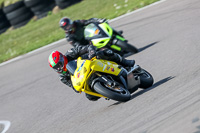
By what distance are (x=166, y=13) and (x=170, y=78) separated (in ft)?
21.9

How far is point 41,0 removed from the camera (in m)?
20.6

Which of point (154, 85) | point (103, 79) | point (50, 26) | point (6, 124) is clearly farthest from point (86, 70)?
point (50, 26)

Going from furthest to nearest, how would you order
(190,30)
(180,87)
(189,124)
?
1. (190,30)
2. (180,87)
3. (189,124)

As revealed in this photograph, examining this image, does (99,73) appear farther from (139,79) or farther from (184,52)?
(184,52)

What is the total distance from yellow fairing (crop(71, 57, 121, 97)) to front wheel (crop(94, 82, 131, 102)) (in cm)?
20

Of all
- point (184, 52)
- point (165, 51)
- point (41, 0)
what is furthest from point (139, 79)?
point (41, 0)

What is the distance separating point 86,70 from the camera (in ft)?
20.9

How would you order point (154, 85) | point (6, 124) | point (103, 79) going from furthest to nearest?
point (6, 124) → point (154, 85) → point (103, 79)

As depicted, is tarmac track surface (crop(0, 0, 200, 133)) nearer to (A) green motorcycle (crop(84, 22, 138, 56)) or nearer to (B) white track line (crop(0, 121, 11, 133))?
(B) white track line (crop(0, 121, 11, 133))

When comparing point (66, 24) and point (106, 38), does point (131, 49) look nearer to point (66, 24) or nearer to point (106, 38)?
point (106, 38)

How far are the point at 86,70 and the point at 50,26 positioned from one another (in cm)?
1381

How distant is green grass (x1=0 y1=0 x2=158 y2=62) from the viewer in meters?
16.5

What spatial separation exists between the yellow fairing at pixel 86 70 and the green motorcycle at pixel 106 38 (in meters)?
3.49

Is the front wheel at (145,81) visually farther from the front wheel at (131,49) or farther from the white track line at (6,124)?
the front wheel at (131,49)
